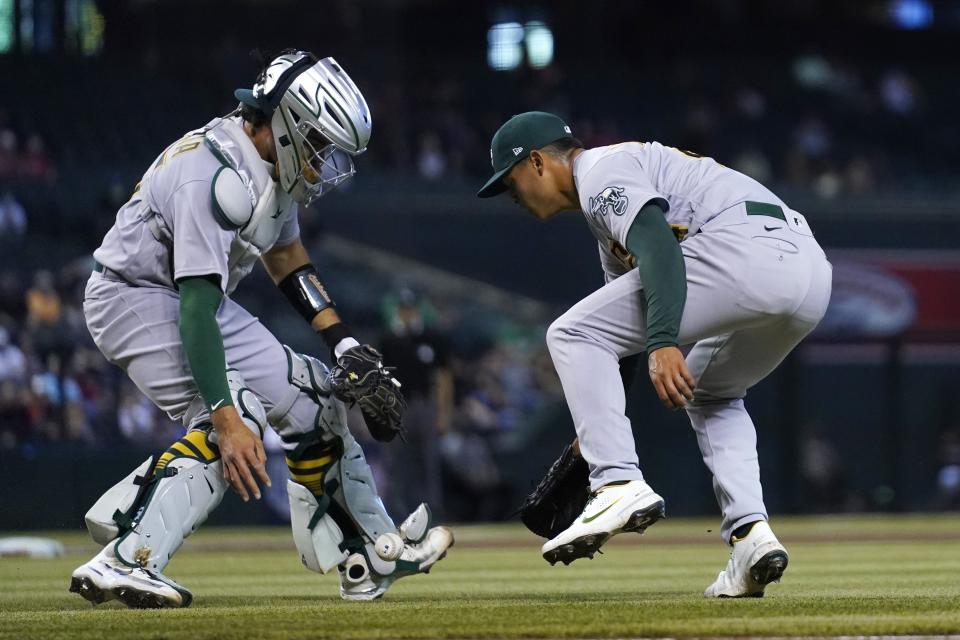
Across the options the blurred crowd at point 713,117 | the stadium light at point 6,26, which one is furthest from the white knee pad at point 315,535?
the stadium light at point 6,26

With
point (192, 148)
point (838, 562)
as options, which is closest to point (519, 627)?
point (192, 148)

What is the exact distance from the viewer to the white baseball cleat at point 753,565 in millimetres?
4855

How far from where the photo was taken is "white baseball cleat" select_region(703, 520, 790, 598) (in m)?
4.86

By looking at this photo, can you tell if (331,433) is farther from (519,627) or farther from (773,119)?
(773,119)

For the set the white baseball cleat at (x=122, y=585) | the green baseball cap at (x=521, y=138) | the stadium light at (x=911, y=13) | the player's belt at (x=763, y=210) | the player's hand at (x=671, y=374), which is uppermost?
the green baseball cap at (x=521, y=138)

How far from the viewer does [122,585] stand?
4.67 meters

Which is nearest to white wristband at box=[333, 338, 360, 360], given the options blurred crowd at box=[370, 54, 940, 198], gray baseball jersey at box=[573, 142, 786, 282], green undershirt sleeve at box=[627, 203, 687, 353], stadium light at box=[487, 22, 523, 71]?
gray baseball jersey at box=[573, 142, 786, 282]

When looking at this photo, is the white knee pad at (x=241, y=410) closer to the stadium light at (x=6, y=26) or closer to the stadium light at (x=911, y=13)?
the stadium light at (x=6, y=26)

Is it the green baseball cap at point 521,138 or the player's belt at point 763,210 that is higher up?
the green baseball cap at point 521,138

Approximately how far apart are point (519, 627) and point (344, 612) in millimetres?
801

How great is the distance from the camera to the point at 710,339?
17.1ft

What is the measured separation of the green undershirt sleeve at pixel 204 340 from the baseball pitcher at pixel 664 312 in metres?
1.02

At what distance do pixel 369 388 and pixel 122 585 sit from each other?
3.58 ft

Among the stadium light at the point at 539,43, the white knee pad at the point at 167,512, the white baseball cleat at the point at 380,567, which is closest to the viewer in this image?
the white knee pad at the point at 167,512
